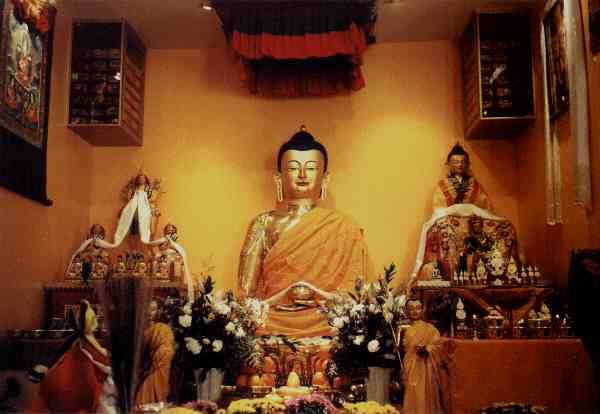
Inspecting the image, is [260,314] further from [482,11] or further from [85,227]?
[482,11]

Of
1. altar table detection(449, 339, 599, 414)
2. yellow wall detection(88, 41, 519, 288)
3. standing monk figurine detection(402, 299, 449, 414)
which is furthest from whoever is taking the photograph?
yellow wall detection(88, 41, 519, 288)

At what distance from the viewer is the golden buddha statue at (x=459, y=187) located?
21.5ft

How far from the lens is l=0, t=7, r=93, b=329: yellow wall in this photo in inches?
208

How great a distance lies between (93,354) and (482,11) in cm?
443

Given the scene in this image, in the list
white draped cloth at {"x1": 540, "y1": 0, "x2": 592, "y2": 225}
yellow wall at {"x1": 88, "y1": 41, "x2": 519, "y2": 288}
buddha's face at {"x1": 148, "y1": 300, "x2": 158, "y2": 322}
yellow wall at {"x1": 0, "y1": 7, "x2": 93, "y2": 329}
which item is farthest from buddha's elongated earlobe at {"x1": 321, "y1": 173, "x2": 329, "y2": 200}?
buddha's face at {"x1": 148, "y1": 300, "x2": 158, "y2": 322}

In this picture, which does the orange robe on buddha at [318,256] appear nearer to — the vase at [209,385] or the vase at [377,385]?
the vase at [377,385]

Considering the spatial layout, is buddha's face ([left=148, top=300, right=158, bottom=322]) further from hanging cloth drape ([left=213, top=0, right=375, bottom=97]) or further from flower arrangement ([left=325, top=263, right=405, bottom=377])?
hanging cloth drape ([left=213, top=0, right=375, bottom=97])

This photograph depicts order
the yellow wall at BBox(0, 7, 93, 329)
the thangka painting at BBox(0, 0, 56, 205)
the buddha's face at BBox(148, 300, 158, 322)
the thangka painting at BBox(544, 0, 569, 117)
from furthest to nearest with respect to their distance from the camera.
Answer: the thangka painting at BBox(544, 0, 569, 117) → the yellow wall at BBox(0, 7, 93, 329) → the thangka painting at BBox(0, 0, 56, 205) → the buddha's face at BBox(148, 300, 158, 322)

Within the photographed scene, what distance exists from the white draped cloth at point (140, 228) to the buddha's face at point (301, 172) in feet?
3.82

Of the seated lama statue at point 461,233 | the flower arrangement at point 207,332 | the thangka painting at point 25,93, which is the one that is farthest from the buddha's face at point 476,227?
the thangka painting at point 25,93

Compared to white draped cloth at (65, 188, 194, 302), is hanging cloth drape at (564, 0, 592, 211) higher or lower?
higher

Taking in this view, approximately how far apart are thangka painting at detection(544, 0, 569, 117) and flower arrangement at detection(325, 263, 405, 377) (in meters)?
1.99

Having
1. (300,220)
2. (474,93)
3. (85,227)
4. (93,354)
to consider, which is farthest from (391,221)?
(93,354)

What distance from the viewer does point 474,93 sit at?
21.5 ft
